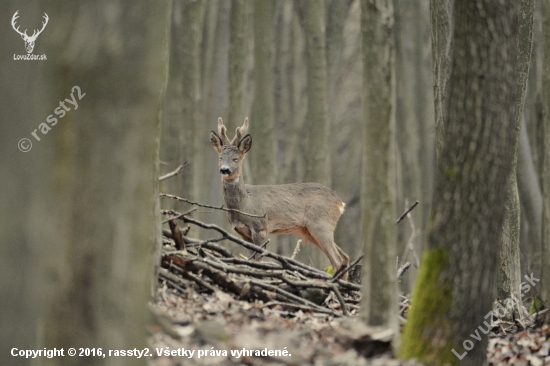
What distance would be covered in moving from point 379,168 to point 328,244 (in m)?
5.32

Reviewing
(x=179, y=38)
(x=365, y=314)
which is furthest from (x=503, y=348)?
(x=179, y=38)

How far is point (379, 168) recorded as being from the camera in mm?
6406

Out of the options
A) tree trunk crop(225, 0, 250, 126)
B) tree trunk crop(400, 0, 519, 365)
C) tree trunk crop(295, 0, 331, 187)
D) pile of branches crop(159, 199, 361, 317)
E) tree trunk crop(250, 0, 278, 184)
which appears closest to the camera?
tree trunk crop(400, 0, 519, 365)

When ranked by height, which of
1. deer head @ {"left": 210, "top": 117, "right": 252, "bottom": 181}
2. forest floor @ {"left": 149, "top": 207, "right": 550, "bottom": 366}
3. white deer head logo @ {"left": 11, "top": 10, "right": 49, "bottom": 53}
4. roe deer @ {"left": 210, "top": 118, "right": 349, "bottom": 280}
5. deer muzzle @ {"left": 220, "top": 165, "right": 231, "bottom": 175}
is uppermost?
white deer head logo @ {"left": 11, "top": 10, "right": 49, "bottom": 53}

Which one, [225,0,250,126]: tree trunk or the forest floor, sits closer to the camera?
the forest floor

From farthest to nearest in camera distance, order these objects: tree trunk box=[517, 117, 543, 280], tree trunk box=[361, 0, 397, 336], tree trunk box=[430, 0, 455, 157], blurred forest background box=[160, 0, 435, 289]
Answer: blurred forest background box=[160, 0, 435, 289]
tree trunk box=[517, 117, 543, 280]
tree trunk box=[430, 0, 455, 157]
tree trunk box=[361, 0, 397, 336]

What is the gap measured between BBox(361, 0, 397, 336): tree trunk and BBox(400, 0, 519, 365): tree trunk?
1.28ft

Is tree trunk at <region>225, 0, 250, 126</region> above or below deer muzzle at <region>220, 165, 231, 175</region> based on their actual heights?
above

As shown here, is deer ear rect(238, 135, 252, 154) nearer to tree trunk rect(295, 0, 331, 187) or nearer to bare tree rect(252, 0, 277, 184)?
bare tree rect(252, 0, 277, 184)

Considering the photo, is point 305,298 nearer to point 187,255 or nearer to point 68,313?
point 187,255

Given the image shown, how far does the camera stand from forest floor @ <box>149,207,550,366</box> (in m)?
6.02

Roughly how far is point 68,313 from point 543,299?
7.12 meters

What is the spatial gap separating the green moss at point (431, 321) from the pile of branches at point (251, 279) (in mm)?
1179

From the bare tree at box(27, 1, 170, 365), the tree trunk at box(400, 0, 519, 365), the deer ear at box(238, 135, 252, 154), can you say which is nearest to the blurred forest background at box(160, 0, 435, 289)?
the deer ear at box(238, 135, 252, 154)
